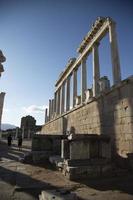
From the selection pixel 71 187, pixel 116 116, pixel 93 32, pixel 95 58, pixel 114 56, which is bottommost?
pixel 71 187

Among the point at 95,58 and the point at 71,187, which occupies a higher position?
the point at 95,58

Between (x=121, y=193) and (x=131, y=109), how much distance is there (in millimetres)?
3694

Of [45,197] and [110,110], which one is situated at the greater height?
[110,110]

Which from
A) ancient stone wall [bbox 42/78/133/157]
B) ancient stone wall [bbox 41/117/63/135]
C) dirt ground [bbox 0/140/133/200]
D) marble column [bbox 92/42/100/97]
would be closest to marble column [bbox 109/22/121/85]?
ancient stone wall [bbox 42/78/133/157]

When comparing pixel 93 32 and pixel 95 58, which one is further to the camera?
pixel 93 32

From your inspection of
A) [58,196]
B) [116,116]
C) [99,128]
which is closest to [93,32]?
[99,128]

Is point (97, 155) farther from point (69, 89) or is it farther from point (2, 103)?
point (2, 103)

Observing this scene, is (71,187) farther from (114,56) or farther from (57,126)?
(57,126)

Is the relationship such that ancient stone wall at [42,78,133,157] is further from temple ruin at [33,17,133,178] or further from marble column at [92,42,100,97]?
marble column at [92,42,100,97]

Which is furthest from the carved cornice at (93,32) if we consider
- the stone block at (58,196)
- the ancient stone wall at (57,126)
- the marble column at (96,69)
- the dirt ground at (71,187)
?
the stone block at (58,196)

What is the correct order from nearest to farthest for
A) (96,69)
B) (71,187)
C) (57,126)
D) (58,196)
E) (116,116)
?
(58,196)
(71,187)
(116,116)
(96,69)
(57,126)

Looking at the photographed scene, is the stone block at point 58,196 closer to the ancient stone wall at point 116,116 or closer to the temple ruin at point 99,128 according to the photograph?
the temple ruin at point 99,128

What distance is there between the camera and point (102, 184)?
521cm

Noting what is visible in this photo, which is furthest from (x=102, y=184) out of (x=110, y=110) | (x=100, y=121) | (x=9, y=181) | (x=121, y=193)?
(x=100, y=121)
